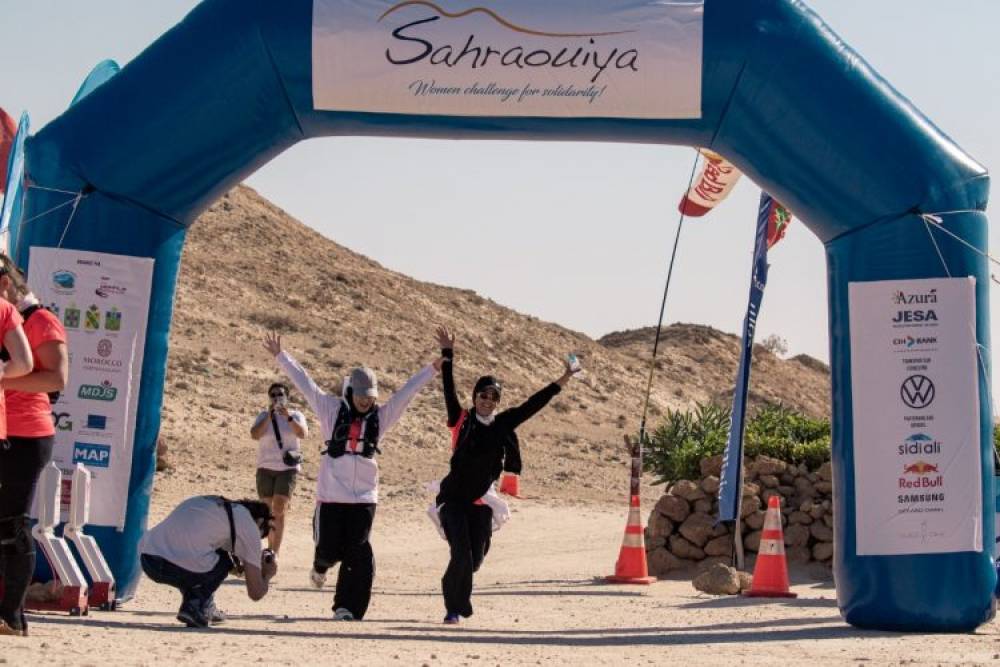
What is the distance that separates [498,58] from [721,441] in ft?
22.4

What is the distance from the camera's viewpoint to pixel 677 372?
54.5 m

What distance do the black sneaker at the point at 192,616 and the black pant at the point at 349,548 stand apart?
4.36 ft

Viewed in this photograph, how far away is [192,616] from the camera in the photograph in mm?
10586

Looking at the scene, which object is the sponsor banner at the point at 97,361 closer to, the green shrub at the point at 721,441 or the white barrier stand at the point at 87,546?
the white barrier stand at the point at 87,546

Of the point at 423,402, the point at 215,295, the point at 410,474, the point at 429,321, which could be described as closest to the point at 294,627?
the point at 410,474

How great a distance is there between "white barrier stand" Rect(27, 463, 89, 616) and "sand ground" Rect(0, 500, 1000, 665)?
0.66 feet

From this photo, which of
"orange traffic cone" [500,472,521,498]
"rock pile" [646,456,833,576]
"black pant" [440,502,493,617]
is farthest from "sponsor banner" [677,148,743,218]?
"orange traffic cone" [500,472,521,498]

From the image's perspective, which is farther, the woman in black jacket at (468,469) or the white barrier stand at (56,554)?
the woman in black jacket at (468,469)

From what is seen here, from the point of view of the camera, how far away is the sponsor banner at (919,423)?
37.2ft

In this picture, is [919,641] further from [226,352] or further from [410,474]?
[226,352]

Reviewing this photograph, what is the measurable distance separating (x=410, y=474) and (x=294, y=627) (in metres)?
18.5

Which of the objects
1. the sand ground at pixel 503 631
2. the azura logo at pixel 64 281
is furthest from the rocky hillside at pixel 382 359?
the azura logo at pixel 64 281

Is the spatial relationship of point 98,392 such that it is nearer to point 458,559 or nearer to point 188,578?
point 188,578

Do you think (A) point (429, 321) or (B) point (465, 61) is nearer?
(B) point (465, 61)
